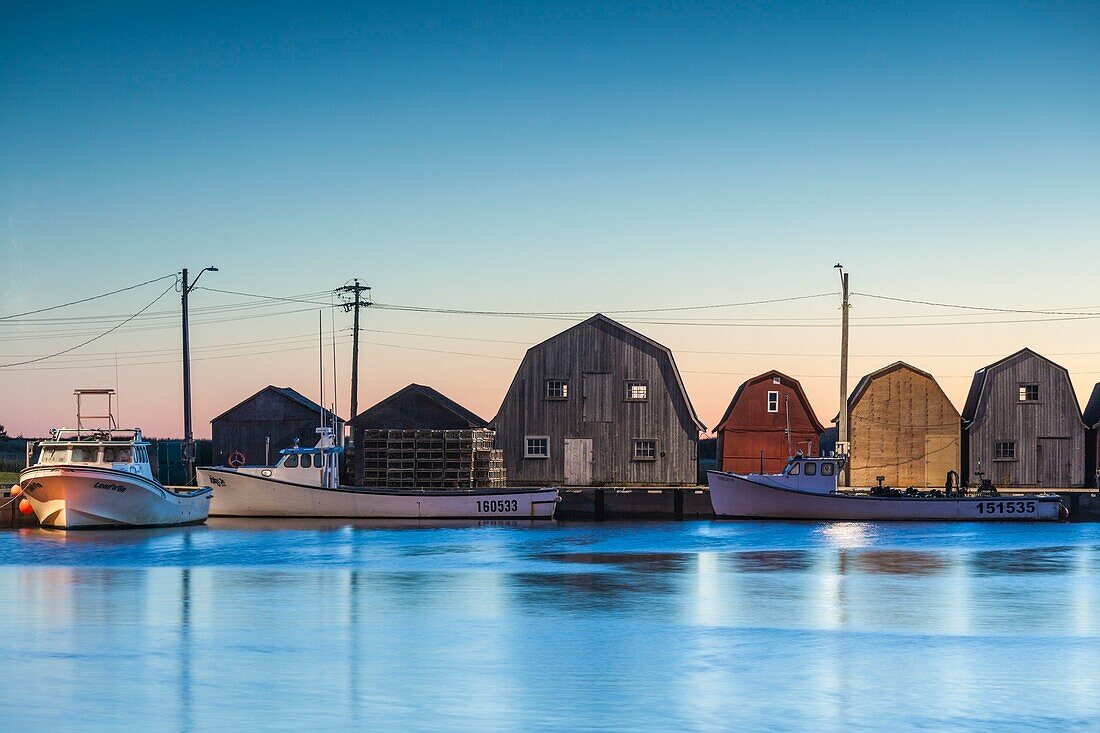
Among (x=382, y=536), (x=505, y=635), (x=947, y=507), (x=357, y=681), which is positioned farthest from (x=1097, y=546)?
(x=357, y=681)

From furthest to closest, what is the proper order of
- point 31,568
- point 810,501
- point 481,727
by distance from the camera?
1. point 810,501
2. point 31,568
3. point 481,727

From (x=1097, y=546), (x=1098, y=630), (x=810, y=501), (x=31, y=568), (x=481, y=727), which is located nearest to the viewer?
(x=481, y=727)

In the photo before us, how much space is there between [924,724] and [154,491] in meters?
35.1

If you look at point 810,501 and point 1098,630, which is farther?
point 810,501

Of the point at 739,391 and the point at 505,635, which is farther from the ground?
the point at 739,391

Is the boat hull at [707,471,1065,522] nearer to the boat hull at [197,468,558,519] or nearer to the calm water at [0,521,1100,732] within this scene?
the boat hull at [197,468,558,519]

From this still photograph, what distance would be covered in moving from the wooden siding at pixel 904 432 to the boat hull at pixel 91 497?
114ft

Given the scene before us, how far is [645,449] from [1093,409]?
89.9 feet

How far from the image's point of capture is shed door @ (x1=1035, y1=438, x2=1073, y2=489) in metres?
63.6

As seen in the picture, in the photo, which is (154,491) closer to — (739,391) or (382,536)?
(382,536)

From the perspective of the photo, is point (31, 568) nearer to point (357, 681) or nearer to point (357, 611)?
point (357, 611)

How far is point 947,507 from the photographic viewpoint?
5194 cm

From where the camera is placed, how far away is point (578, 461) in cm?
5956

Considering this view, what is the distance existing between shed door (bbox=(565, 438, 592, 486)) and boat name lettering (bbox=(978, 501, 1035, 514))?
1746 cm
